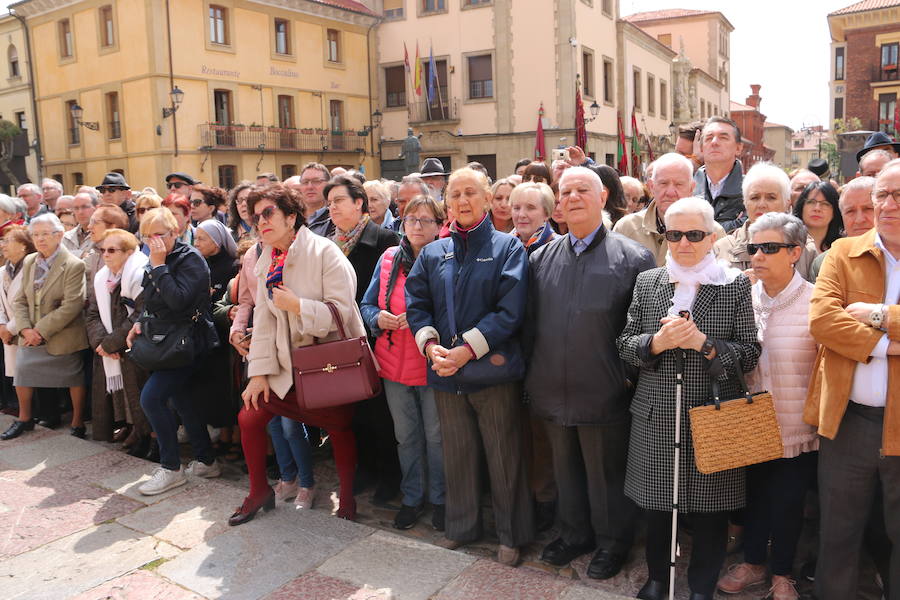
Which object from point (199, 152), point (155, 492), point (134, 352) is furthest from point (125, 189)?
point (199, 152)

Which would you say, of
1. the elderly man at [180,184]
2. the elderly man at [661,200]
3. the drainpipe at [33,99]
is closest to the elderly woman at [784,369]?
the elderly man at [661,200]

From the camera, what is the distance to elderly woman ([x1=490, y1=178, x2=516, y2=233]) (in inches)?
208

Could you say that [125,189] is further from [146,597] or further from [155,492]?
[146,597]

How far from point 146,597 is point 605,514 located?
238cm

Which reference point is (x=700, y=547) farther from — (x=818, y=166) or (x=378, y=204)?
(x=818, y=166)

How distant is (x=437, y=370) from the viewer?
3.76m

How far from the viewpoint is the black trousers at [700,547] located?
3309 mm

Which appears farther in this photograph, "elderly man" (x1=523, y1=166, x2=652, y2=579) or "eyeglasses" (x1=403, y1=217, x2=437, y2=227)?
"eyeglasses" (x1=403, y1=217, x2=437, y2=227)

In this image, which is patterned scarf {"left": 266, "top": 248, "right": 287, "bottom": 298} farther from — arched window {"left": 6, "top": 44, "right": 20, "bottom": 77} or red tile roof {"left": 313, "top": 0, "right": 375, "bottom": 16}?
arched window {"left": 6, "top": 44, "right": 20, "bottom": 77}

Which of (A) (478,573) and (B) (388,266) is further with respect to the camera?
(B) (388,266)

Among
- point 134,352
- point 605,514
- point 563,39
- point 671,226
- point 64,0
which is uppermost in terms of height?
point 64,0

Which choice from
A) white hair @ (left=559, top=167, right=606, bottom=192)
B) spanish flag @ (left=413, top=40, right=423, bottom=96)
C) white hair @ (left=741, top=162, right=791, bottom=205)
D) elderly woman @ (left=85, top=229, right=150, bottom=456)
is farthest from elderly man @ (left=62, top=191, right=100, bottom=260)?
spanish flag @ (left=413, top=40, right=423, bottom=96)

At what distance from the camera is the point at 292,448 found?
475cm

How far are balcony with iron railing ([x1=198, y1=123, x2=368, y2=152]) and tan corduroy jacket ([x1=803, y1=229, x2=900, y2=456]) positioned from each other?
2554 cm
